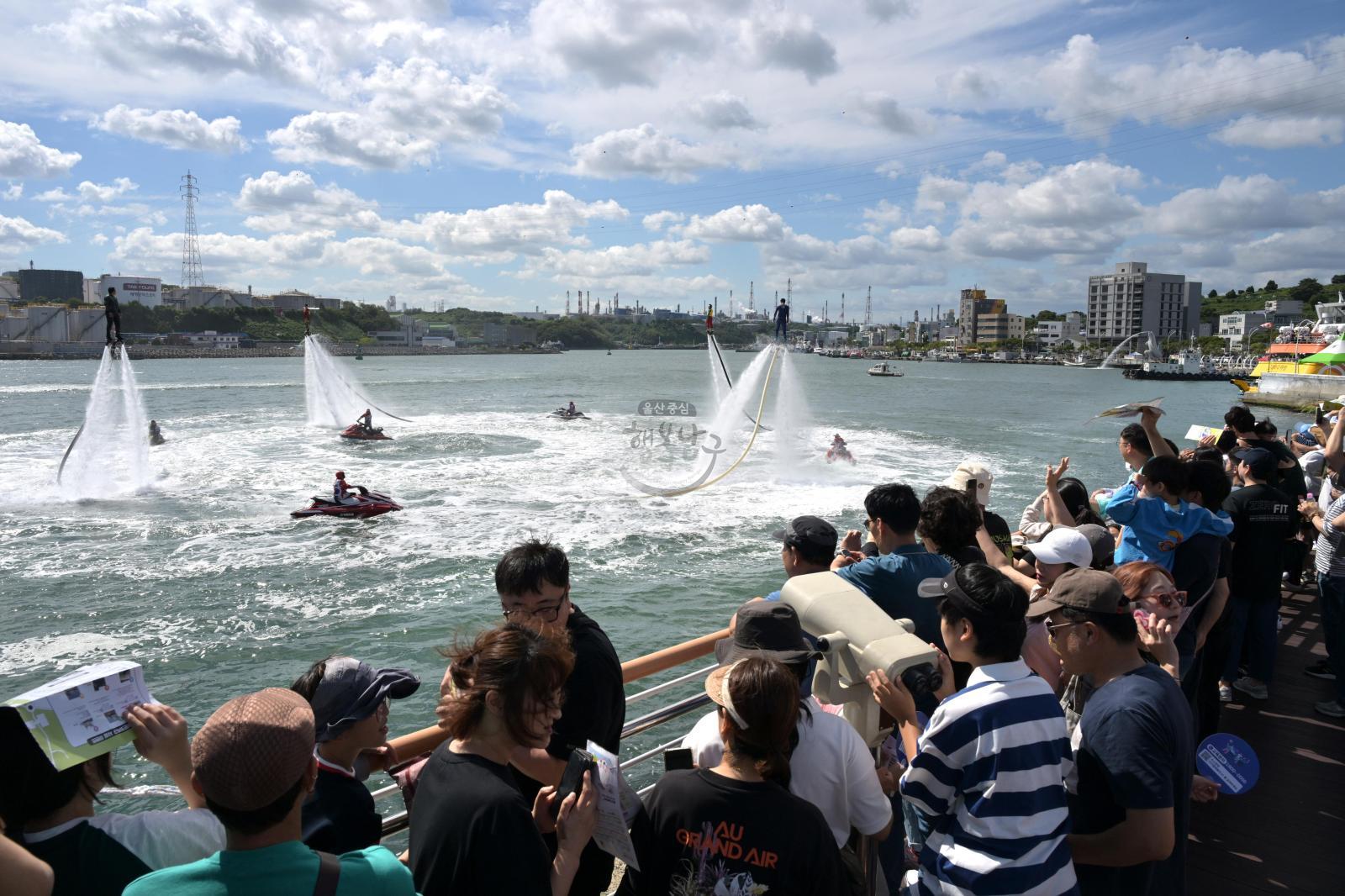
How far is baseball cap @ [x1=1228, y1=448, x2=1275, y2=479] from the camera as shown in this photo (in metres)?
6.49

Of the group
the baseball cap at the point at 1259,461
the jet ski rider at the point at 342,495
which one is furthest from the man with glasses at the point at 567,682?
the jet ski rider at the point at 342,495

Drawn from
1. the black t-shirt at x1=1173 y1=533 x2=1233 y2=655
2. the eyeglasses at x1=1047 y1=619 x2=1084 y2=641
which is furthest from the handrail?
the black t-shirt at x1=1173 y1=533 x2=1233 y2=655

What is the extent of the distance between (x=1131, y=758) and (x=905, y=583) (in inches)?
59.4

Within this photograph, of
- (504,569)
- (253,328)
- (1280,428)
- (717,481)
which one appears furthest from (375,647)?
(253,328)

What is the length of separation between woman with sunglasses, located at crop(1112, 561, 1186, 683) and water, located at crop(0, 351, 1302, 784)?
117 inches

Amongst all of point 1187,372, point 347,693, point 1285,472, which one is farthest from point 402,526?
point 1187,372

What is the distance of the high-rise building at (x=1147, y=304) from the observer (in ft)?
616

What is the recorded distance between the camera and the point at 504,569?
363 centimetres

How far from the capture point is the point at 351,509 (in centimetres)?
2344

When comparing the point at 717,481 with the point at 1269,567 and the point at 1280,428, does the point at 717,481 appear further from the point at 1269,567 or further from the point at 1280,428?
the point at 1280,428

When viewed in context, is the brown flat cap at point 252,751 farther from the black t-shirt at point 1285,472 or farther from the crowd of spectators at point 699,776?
the black t-shirt at point 1285,472

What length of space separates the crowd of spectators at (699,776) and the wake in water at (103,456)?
30.3m

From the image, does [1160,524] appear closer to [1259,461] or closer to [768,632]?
→ [1259,461]

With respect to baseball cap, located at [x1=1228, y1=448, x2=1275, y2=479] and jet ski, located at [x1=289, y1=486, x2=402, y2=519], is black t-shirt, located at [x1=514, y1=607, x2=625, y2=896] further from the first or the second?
jet ski, located at [x1=289, y1=486, x2=402, y2=519]
